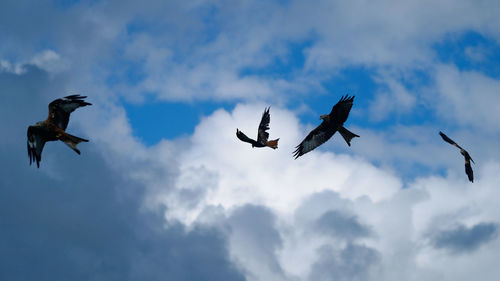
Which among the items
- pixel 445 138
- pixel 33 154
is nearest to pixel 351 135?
pixel 445 138

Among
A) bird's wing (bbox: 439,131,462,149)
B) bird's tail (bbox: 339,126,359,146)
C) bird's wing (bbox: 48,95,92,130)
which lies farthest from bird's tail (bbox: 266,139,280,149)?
bird's wing (bbox: 48,95,92,130)

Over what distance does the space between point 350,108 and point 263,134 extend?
18.6 feet

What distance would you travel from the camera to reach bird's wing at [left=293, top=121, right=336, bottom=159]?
3600 cm

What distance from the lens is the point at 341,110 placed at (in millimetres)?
33438

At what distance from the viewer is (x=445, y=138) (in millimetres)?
33938

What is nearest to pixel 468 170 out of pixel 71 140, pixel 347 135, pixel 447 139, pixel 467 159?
pixel 467 159

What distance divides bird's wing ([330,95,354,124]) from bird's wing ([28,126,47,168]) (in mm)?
15328

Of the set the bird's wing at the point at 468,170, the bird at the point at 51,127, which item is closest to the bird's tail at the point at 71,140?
the bird at the point at 51,127

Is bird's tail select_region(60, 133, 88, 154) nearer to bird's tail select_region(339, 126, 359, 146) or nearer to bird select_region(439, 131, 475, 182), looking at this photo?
bird's tail select_region(339, 126, 359, 146)

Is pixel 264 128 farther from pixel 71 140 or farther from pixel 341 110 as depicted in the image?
pixel 71 140

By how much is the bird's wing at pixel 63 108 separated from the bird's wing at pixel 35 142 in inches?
35.2

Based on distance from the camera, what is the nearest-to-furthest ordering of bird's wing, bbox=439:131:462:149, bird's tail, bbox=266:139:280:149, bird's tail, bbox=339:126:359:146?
bird's wing, bbox=439:131:462:149
bird's tail, bbox=266:139:280:149
bird's tail, bbox=339:126:359:146

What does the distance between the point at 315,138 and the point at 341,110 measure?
394 centimetres

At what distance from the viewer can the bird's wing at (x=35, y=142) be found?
2819 cm
